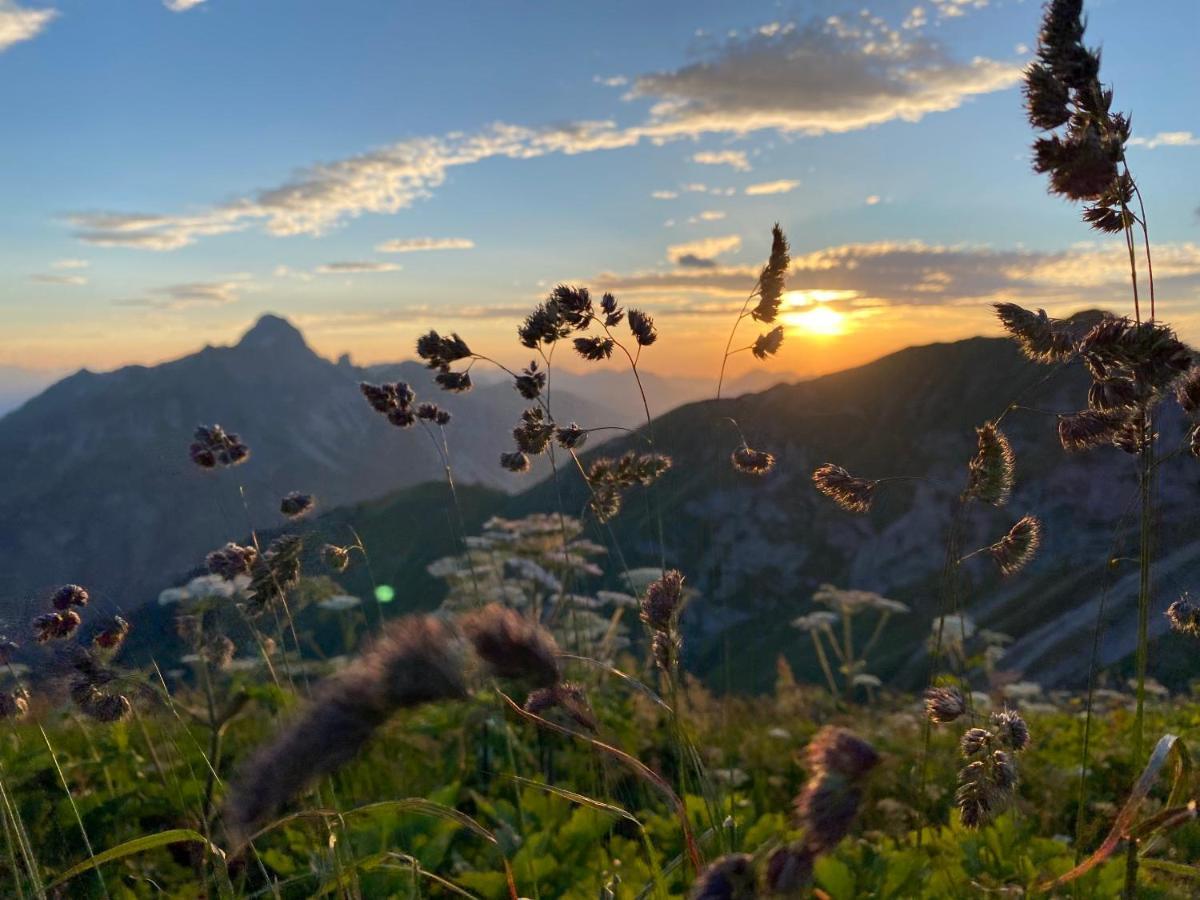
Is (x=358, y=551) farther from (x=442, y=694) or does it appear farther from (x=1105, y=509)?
(x=1105, y=509)

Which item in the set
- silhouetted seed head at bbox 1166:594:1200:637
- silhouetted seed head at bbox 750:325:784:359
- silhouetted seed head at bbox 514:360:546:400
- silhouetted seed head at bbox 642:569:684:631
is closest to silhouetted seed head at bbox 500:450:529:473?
silhouetted seed head at bbox 514:360:546:400

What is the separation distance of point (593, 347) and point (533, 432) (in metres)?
0.38

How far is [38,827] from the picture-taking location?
457 centimetres

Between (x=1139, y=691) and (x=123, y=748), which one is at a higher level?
(x=1139, y=691)

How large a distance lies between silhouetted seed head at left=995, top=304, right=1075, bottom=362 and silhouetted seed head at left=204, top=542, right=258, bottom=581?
256 cm

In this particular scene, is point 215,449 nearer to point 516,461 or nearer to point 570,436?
point 516,461

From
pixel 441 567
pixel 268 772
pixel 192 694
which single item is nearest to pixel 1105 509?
pixel 441 567

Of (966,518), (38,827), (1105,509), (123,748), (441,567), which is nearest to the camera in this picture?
(966,518)

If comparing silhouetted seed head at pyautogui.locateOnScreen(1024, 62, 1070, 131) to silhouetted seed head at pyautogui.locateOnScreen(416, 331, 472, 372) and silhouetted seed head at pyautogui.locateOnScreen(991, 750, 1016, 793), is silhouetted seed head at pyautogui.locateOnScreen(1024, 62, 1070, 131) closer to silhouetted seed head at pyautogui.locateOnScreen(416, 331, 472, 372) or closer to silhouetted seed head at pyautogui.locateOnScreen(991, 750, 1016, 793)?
silhouetted seed head at pyautogui.locateOnScreen(991, 750, 1016, 793)

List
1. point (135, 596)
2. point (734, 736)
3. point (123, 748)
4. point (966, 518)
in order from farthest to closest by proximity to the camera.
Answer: point (734, 736), point (123, 748), point (135, 596), point (966, 518)

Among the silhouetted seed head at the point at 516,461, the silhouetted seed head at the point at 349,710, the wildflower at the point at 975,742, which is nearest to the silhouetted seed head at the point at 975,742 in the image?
the wildflower at the point at 975,742

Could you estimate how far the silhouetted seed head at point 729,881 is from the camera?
1.04 meters

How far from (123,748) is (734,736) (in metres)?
4.40

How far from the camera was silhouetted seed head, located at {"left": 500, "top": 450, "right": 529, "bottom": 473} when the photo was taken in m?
3.86
